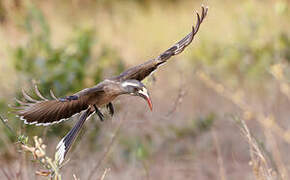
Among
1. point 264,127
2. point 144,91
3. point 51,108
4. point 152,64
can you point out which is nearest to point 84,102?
point 51,108

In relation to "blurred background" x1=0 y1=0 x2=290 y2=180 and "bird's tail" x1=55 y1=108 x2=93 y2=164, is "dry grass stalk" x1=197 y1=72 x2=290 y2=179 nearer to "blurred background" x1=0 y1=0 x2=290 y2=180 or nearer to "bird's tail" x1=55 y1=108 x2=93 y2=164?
"blurred background" x1=0 y1=0 x2=290 y2=180

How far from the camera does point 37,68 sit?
394 centimetres

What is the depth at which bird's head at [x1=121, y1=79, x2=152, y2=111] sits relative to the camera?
6.66ft

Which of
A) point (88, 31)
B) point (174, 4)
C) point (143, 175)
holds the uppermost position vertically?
point (88, 31)

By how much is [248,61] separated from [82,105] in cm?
358

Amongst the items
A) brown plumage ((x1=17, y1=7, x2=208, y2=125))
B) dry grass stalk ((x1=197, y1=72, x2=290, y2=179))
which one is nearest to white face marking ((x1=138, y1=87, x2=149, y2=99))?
brown plumage ((x1=17, y1=7, x2=208, y2=125))

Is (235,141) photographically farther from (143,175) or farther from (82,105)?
(82,105)

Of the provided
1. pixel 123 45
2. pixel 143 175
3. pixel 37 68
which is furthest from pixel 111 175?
pixel 123 45

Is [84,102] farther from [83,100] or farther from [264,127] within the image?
[264,127]

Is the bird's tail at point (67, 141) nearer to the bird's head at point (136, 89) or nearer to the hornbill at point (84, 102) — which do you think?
the hornbill at point (84, 102)

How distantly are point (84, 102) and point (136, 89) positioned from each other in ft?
0.80

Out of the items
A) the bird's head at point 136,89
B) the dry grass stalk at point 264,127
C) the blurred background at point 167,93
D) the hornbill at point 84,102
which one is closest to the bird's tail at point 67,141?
the hornbill at point 84,102

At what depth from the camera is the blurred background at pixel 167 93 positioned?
335 cm

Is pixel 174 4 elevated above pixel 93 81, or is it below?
below
